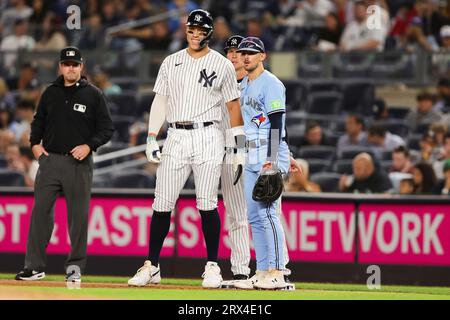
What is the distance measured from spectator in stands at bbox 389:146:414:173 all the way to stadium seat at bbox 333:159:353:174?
63 cm

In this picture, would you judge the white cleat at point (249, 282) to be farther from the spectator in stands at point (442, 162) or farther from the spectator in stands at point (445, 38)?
the spectator in stands at point (445, 38)

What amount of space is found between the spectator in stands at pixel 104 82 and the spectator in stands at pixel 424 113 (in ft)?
14.0

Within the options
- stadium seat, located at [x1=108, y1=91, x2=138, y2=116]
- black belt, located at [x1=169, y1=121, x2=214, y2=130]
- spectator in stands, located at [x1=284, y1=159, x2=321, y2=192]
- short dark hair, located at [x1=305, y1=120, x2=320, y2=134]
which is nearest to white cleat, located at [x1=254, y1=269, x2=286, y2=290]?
black belt, located at [x1=169, y1=121, x2=214, y2=130]

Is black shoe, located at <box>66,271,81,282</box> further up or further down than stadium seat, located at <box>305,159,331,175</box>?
further down

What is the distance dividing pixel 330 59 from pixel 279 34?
1.56 meters

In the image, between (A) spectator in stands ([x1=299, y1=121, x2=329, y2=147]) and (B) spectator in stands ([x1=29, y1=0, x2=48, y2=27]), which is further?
(B) spectator in stands ([x1=29, y1=0, x2=48, y2=27])

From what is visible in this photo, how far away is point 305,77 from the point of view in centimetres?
1823

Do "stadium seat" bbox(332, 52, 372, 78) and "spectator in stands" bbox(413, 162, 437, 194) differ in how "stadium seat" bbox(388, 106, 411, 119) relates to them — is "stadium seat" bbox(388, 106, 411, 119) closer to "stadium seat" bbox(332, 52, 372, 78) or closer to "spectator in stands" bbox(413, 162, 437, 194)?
"stadium seat" bbox(332, 52, 372, 78)

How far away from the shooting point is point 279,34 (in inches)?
766

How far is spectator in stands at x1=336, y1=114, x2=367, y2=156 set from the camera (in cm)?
1623

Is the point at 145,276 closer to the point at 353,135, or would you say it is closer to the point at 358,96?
the point at 353,135

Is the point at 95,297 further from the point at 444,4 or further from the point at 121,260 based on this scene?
the point at 444,4

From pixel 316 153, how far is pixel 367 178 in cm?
199
